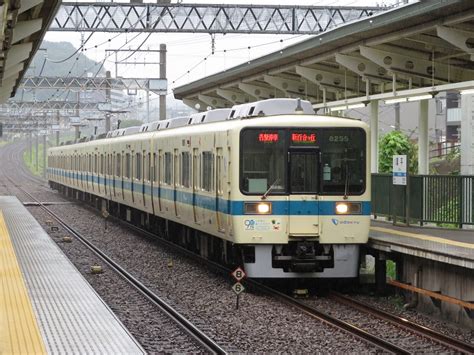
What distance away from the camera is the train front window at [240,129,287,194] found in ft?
42.8

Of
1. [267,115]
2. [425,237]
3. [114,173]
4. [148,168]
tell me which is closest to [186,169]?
[267,115]

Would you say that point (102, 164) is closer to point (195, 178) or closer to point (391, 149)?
point (391, 149)

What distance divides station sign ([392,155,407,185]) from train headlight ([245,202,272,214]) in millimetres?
3166

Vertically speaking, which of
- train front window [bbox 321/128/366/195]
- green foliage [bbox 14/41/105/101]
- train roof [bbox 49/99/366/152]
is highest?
green foliage [bbox 14/41/105/101]

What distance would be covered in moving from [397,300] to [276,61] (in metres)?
8.08

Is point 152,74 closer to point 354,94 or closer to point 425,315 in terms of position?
point 354,94

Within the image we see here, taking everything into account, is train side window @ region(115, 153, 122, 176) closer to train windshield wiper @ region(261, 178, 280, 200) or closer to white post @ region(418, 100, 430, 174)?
white post @ region(418, 100, 430, 174)

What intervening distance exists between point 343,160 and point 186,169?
4.32m

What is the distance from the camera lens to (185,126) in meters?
18.2

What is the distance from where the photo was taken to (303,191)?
43.0 feet

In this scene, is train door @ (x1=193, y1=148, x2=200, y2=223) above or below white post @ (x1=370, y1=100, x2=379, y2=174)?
below

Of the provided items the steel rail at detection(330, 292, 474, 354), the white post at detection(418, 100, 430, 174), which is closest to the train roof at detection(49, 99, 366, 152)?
the steel rail at detection(330, 292, 474, 354)

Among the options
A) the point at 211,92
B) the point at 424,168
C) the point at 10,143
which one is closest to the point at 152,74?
the point at 211,92

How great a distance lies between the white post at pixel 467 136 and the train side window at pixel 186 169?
580 centimetres
